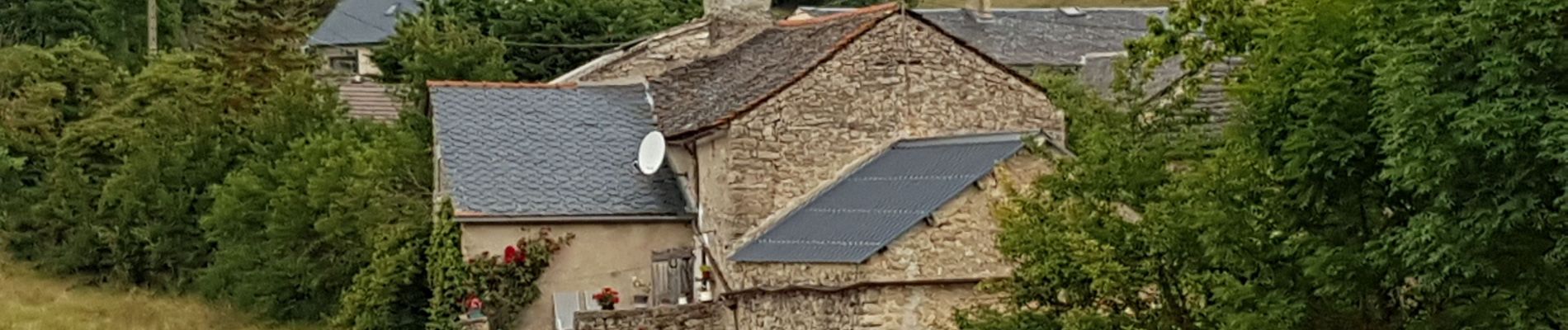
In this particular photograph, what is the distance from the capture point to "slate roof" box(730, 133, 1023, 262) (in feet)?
64.1

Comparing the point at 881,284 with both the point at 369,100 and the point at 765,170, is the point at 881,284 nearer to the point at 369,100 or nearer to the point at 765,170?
the point at 765,170

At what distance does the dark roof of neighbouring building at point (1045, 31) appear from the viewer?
176 ft

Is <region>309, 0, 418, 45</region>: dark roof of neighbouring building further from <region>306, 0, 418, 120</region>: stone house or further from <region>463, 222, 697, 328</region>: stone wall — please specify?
<region>463, 222, 697, 328</region>: stone wall

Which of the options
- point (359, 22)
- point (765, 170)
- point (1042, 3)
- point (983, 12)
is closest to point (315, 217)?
point (765, 170)

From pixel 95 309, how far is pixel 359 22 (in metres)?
47.4

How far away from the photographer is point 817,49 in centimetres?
2314

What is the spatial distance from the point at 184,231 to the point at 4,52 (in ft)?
44.7

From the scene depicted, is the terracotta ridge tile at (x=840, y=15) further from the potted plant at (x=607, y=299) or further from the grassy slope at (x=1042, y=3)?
the grassy slope at (x=1042, y=3)

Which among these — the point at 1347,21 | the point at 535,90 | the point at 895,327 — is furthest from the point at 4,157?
the point at 1347,21

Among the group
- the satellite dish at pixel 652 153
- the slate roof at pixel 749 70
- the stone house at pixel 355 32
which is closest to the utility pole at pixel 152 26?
the stone house at pixel 355 32

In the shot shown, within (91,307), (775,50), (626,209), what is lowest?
(91,307)

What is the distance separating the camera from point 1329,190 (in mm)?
14055

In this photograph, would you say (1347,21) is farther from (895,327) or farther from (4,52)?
(4,52)

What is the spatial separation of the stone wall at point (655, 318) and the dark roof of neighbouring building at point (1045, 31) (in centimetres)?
2804
